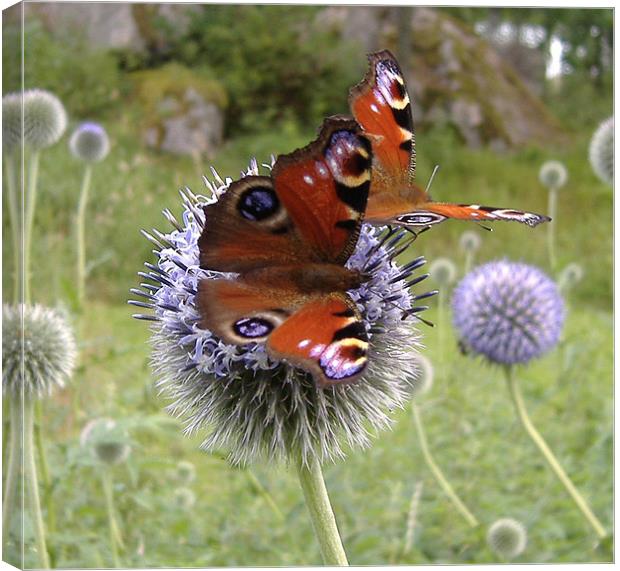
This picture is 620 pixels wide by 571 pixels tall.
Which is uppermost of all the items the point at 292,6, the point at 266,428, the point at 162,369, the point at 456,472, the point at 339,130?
the point at 292,6

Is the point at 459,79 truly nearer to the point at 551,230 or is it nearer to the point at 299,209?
the point at 551,230

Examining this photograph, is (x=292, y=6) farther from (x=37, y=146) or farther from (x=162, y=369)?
(x=162, y=369)

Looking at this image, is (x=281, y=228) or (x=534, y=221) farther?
(x=281, y=228)

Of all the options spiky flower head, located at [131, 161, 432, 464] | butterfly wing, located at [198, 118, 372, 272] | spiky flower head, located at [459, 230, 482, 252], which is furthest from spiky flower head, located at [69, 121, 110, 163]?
butterfly wing, located at [198, 118, 372, 272]

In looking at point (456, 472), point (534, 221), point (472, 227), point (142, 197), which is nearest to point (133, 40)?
point (142, 197)

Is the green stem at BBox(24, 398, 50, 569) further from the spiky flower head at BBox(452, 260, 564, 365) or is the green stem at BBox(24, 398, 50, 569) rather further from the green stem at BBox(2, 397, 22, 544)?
the spiky flower head at BBox(452, 260, 564, 365)

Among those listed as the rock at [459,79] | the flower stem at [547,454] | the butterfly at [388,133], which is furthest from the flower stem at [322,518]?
the rock at [459,79]

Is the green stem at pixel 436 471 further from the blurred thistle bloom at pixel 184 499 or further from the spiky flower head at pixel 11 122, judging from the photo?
the spiky flower head at pixel 11 122
